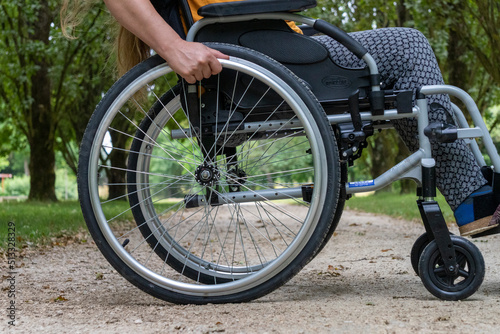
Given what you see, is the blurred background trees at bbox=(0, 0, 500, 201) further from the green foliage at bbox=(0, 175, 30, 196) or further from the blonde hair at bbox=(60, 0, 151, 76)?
the green foliage at bbox=(0, 175, 30, 196)

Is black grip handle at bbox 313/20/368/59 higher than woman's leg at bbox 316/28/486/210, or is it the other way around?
black grip handle at bbox 313/20/368/59

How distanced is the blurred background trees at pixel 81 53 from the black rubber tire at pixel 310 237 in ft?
23.8

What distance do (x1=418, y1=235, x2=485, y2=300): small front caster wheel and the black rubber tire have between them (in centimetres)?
40

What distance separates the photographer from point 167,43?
7.18 feet

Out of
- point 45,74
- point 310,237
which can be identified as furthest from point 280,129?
point 45,74

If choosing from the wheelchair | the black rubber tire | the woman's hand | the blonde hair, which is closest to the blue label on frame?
the wheelchair

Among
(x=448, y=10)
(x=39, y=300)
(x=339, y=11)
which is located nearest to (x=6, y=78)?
(x=339, y=11)

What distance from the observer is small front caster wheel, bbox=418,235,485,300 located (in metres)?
2.20

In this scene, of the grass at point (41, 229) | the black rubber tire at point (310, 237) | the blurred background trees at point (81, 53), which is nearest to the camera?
the black rubber tire at point (310, 237)

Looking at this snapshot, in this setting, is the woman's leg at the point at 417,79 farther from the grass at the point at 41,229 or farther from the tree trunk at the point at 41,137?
the tree trunk at the point at 41,137

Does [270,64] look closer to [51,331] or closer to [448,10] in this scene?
[51,331]

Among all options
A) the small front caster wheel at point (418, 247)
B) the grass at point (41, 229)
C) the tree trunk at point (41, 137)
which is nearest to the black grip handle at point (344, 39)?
the small front caster wheel at point (418, 247)

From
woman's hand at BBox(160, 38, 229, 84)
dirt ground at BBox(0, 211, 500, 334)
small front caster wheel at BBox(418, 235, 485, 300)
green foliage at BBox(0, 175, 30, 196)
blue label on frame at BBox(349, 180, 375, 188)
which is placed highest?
woman's hand at BBox(160, 38, 229, 84)

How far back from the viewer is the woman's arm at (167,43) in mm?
2156
